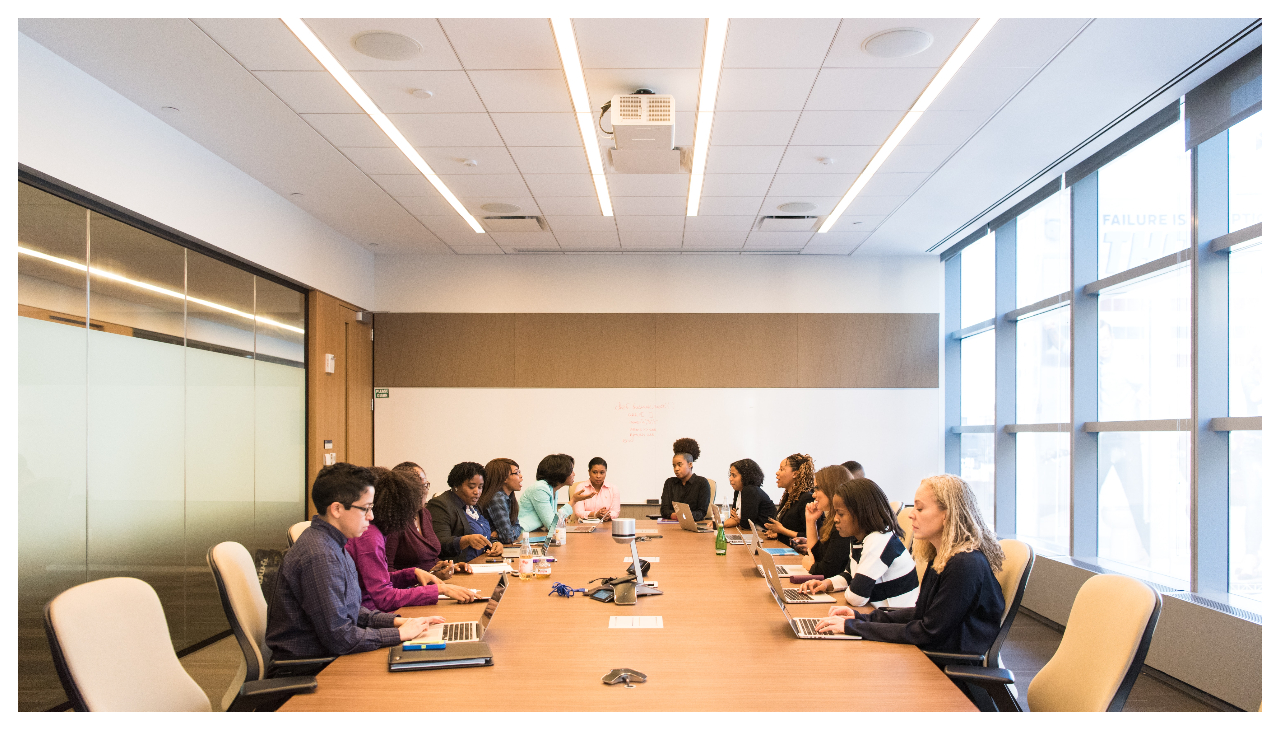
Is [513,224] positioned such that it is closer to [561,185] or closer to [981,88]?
[561,185]

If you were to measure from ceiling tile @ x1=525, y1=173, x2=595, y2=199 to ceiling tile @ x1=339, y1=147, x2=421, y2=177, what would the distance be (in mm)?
866

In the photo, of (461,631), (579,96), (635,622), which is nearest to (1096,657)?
(635,622)

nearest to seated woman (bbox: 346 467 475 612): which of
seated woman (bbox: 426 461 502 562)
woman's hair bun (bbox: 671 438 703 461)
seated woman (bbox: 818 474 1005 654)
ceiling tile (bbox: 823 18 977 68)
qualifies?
seated woman (bbox: 426 461 502 562)

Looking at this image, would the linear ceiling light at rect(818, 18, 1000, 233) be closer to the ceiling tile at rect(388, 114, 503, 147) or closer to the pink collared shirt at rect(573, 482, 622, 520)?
the ceiling tile at rect(388, 114, 503, 147)

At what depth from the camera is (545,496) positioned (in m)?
5.96

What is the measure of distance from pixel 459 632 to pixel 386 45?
2.71m

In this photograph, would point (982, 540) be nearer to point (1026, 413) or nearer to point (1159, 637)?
point (1159, 637)

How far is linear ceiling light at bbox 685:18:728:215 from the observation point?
3.65 metres

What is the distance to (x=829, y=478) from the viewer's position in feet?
14.3

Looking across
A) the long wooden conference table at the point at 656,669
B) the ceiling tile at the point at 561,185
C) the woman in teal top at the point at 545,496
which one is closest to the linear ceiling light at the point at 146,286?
the ceiling tile at the point at 561,185

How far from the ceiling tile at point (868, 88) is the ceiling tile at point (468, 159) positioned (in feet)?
6.90

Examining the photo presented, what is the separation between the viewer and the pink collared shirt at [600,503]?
22.5 ft
